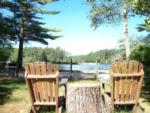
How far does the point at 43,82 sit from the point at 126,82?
6.58 feet

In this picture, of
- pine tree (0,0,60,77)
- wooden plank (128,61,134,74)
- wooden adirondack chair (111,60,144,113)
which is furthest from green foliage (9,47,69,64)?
wooden plank (128,61,134,74)

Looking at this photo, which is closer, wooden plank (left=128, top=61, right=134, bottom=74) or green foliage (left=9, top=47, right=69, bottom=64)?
wooden plank (left=128, top=61, right=134, bottom=74)

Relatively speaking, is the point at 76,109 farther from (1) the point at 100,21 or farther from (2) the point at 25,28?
(2) the point at 25,28

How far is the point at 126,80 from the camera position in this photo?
27.5 feet

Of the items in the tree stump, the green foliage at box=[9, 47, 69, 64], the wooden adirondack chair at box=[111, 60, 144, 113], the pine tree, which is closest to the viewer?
the tree stump

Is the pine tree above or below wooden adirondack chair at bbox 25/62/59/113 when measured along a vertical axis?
above

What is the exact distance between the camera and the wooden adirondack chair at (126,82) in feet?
27.1

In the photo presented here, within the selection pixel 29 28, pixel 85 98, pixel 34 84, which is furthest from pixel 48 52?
pixel 85 98

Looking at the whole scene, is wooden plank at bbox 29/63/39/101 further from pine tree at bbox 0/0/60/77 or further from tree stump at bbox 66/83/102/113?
pine tree at bbox 0/0/60/77

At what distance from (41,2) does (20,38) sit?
5.05m

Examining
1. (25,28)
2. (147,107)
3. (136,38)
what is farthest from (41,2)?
(136,38)

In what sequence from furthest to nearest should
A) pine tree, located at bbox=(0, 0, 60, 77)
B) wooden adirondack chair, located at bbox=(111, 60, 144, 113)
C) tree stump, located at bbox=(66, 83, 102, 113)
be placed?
1. pine tree, located at bbox=(0, 0, 60, 77)
2. wooden adirondack chair, located at bbox=(111, 60, 144, 113)
3. tree stump, located at bbox=(66, 83, 102, 113)

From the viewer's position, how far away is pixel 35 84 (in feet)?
27.3

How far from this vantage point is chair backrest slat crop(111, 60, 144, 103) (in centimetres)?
827
